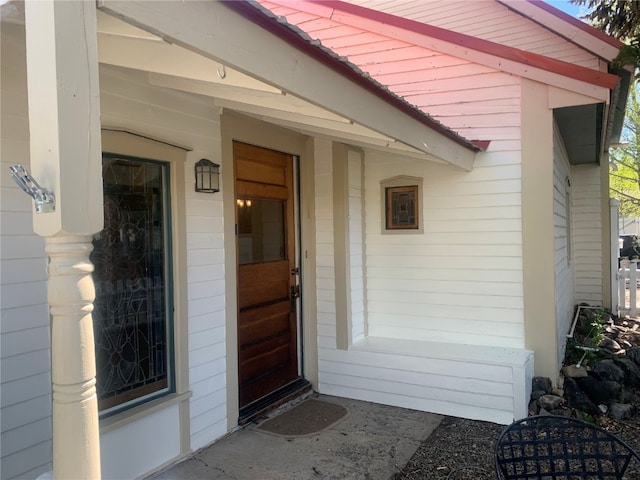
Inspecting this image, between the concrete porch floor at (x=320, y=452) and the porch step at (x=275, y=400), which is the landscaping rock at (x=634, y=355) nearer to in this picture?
the concrete porch floor at (x=320, y=452)

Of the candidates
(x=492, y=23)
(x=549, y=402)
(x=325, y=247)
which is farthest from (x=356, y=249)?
(x=492, y=23)

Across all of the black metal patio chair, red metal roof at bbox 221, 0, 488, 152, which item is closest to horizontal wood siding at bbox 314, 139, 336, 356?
red metal roof at bbox 221, 0, 488, 152

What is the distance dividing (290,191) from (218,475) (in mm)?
2636

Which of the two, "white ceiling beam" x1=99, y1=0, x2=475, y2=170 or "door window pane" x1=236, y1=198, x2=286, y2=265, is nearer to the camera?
"white ceiling beam" x1=99, y1=0, x2=475, y2=170

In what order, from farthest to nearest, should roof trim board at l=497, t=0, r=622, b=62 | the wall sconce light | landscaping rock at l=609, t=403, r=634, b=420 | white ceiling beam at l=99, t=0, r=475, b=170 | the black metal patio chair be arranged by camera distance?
roof trim board at l=497, t=0, r=622, b=62
landscaping rock at l=609, t=403, r=634, b=420
the wall sconce light
the black metal patio chair
white ceiling beam at l=99, t=0, r=475, b=170

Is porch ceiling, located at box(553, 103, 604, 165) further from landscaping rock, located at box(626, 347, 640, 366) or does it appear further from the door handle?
the door handle

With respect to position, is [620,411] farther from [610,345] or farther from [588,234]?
[588,234]

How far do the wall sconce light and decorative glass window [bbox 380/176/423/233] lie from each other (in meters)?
2.07

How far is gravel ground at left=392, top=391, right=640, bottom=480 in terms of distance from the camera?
319cm

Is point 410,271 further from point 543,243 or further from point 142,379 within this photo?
point 142,379

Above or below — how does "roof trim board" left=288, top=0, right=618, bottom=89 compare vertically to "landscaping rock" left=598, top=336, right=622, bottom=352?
above

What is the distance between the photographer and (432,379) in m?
4.29

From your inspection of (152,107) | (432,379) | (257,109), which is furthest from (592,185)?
(152,107)

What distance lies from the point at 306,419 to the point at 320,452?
0.62m
